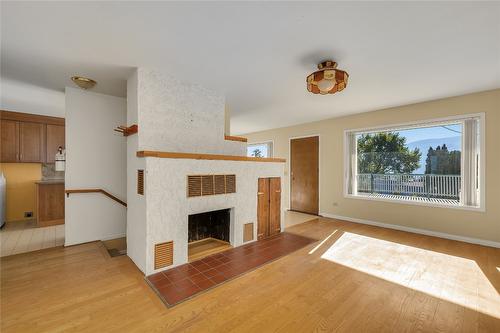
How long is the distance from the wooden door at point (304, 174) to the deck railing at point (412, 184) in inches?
43.7

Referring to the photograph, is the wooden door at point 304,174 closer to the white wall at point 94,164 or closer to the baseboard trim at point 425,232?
the baseboard trim at point 425,232

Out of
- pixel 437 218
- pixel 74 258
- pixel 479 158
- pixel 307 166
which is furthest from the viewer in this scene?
pixel 307 166

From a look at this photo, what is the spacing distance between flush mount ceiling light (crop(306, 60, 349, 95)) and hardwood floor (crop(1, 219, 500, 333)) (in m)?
2.13

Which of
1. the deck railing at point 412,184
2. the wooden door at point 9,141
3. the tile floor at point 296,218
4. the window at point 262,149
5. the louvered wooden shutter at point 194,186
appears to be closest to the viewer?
the louvered wooden shutter at point 194,186

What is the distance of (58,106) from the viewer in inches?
165

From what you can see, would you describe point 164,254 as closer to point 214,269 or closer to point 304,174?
point 214,269

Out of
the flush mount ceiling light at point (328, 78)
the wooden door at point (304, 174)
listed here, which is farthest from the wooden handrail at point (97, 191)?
the wooden door at point (304, 174)

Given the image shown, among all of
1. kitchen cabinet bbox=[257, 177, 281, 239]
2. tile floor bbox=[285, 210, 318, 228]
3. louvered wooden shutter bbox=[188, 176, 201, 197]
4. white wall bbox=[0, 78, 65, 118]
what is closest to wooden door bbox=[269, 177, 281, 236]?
kitchen cabinet bbox=[257, 177, 281, 239]

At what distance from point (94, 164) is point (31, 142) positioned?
2.56 metres

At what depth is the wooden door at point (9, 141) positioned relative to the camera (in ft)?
14.3

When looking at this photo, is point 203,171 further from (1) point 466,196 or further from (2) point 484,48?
(1) point 466,196

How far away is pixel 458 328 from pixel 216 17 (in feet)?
10.1

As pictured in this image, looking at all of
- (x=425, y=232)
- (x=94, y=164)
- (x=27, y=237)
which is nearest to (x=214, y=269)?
(x=94, y=164)

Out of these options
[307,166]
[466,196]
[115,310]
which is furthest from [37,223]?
[466,196]
